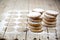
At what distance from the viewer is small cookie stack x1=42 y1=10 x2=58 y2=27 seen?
3.01 meters

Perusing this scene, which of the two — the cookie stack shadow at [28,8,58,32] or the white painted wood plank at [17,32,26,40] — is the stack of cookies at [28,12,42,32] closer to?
the cookie stack shadow at [28,8,58,32]

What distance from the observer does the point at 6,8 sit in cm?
434

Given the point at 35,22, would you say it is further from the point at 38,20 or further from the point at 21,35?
the point at 21,35

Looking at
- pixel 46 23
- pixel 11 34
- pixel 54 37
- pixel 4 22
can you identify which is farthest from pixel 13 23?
pixel 54 37

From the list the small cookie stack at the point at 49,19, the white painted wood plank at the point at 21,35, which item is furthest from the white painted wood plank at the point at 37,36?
the small cookie stack at the point at 49,19

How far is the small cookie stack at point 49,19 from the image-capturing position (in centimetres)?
301

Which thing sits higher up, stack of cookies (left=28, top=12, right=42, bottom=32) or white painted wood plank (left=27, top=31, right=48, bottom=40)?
stack of cookies (left=28, top=12, right=42, bottom=32)

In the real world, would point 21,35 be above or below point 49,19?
below

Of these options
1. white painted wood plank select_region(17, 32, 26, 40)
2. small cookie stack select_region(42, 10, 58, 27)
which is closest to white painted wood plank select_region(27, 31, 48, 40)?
white painted wood plank select_region(17, 32, 26, 40)

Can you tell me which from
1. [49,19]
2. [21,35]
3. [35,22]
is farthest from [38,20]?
[21,35]

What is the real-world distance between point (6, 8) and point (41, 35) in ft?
6.10

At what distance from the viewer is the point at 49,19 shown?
302 cm

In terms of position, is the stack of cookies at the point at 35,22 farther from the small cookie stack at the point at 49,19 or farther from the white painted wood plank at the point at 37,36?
the small cookie stack at the point at 49,19

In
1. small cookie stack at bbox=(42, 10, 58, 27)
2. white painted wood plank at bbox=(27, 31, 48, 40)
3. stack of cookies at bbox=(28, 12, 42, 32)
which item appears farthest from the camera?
small cookie stack at bbox=(42, 10, 58, 27)
